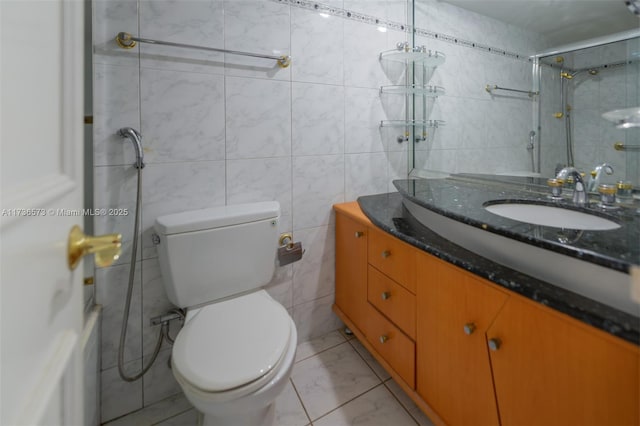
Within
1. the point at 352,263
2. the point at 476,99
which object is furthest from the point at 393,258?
the point at 476,99

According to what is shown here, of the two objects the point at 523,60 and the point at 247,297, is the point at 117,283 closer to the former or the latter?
the point at 247,297

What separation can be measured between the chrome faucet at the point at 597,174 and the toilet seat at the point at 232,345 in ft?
3.93

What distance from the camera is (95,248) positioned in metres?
0.43

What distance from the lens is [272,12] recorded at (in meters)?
1.44

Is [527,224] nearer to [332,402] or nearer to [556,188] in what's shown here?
[556,188]

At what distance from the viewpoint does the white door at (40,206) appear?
27cm

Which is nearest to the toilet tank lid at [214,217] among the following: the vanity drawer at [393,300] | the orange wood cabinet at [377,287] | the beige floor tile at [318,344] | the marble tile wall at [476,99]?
the orange wood cabinet at [377,287]

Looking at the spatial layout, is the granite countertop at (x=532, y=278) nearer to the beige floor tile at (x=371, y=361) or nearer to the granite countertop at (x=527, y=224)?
the granite countertop at (x=527, y=224)

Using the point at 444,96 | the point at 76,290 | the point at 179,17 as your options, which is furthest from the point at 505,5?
the point at 76,290

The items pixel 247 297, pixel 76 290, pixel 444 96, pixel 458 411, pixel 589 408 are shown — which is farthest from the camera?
pixel 444 96

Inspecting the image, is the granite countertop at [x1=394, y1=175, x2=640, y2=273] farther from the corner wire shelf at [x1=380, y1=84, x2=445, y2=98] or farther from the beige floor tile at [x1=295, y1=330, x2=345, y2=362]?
the beige floor tile at [x1=295, y1=330, x2=345, y2=362]

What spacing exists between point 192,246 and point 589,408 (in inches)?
49.5

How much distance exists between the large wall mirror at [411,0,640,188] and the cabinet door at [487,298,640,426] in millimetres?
665

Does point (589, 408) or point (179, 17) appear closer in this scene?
point (589, 408)
